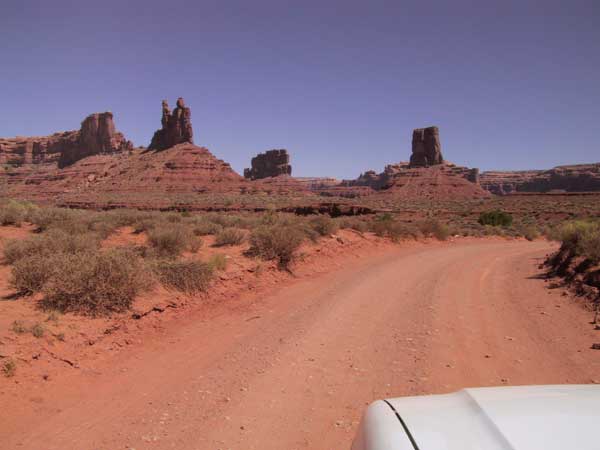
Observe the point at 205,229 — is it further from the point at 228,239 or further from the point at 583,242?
the point at 583,242

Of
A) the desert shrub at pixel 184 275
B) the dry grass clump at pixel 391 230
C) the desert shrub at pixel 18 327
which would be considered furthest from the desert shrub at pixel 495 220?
the desert shrub at pixel 18 327

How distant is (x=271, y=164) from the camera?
15712 centimetres

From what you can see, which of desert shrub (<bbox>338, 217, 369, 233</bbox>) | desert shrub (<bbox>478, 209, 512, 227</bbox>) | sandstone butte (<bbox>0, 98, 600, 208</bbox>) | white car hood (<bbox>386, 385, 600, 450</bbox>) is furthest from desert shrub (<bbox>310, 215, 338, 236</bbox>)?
sandstone butte (<bbox>0, 98, 600, 208</bbox>)

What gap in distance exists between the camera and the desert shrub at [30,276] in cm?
662

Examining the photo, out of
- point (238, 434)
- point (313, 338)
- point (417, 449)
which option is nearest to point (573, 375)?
point (313, 338)

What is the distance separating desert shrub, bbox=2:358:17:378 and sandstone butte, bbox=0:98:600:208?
48.2m

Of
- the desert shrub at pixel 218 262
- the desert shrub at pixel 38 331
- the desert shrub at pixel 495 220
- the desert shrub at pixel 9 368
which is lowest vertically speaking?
the desert shrub at pixel 495 220

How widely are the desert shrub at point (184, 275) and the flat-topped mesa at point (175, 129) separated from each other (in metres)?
Result: 104

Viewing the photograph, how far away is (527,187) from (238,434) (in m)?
160

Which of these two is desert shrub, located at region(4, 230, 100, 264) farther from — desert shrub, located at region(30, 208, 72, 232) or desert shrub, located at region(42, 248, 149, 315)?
desert shrub, located at region(30, 208, 72, 232)

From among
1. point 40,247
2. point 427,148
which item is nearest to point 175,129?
point 427,148

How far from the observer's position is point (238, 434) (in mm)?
3637

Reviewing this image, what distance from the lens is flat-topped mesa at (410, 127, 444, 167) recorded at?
11975 cm

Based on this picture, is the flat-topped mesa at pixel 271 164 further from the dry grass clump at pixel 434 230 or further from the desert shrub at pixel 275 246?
the desert shrub at pixel 275 246
